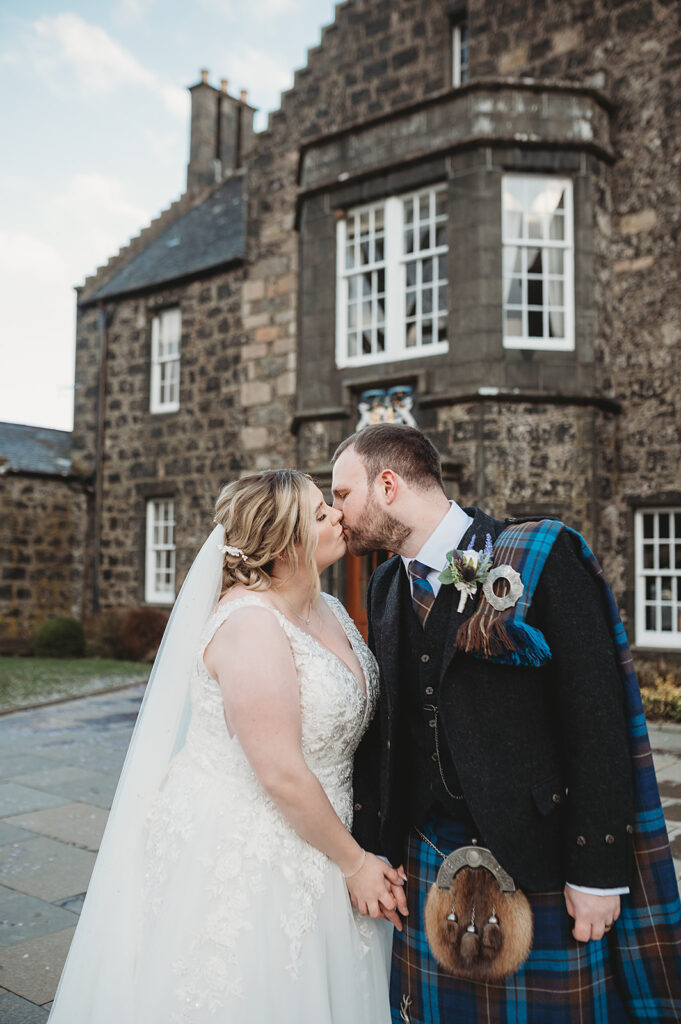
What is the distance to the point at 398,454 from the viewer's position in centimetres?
246

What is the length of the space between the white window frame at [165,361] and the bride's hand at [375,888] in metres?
13.9

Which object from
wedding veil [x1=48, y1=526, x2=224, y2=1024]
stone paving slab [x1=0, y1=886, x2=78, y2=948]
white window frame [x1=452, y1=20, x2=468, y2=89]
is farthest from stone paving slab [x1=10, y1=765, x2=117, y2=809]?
white window frame [x1=452, y1=20, x2=468, y2=89]

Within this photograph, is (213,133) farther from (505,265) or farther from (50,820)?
(50,820)

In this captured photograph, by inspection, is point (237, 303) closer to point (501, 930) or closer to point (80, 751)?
point (80, 751)

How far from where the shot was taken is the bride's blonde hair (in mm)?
Answer: 2549

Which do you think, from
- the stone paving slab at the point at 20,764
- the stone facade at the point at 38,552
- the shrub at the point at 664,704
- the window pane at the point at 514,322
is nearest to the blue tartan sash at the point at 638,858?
the stone paving slab at the point at 20,764

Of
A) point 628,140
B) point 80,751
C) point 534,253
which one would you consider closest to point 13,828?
point 80,751

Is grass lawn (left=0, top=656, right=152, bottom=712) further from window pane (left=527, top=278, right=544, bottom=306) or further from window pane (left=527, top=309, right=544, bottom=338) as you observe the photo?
window pane (left=527, top=278, right=544, bottom=306)

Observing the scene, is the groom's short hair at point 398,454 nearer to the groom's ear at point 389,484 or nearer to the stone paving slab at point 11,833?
the groom's ear at point 389,484

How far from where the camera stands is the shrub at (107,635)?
15133mm

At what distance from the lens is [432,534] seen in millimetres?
2424

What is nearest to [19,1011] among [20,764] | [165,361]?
[20,764]

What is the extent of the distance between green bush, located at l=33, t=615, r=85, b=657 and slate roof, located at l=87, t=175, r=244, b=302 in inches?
254

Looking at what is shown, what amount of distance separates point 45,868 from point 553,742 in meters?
3.59
